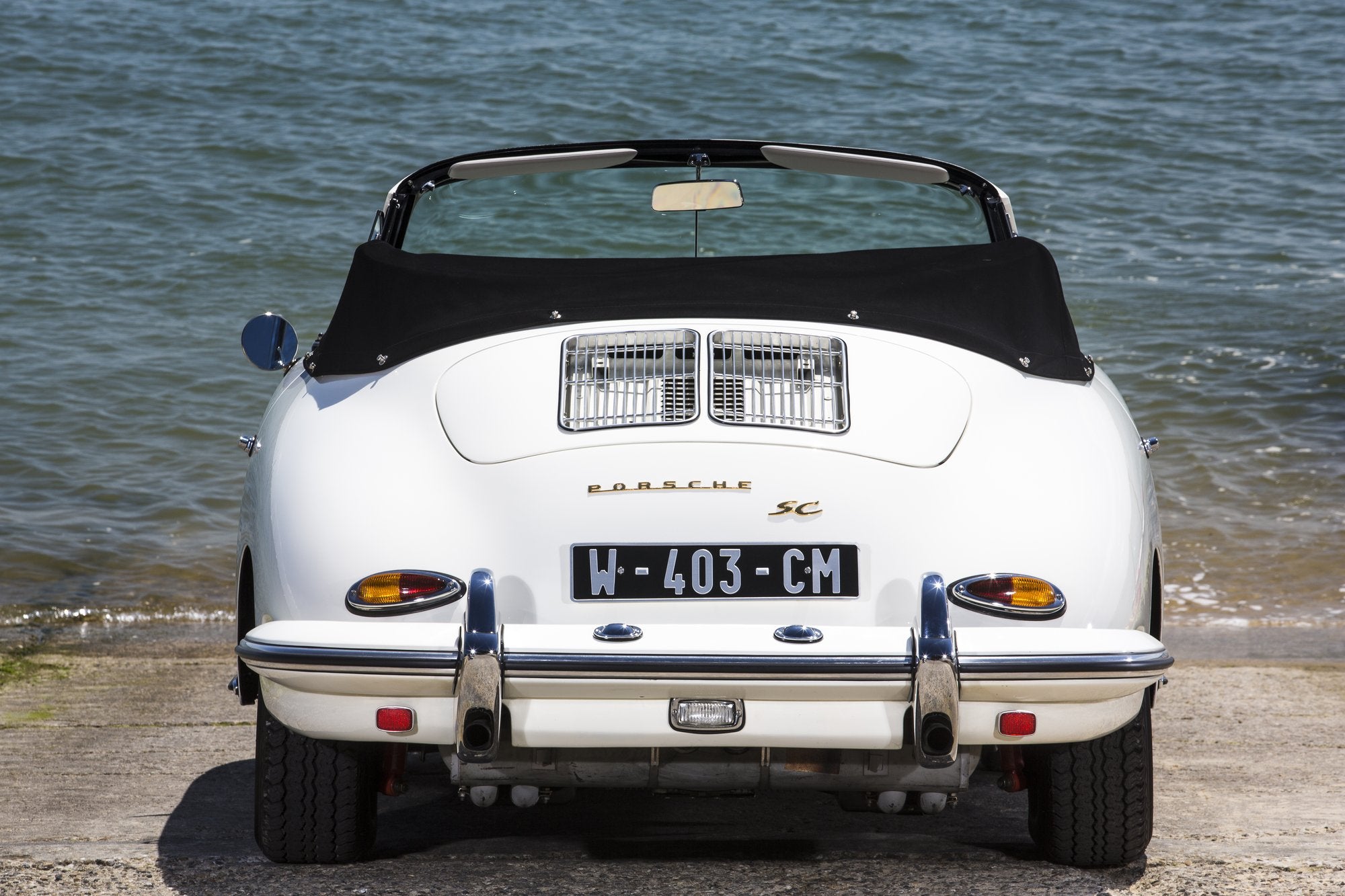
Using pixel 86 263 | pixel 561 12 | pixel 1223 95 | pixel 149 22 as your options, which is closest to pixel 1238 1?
pixel 1223 95

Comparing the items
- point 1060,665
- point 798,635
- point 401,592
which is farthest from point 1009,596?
point 401,592

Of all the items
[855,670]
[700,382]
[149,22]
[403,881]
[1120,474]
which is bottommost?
[403,881]

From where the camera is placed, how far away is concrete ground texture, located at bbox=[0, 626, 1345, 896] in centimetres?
292

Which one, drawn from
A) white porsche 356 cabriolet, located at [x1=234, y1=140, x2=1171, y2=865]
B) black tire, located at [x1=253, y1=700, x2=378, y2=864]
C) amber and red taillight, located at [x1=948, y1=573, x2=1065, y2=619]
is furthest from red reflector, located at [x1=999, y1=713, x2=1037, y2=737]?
black tire, located at [x1=253, y1=700, x2=378, y2=864]

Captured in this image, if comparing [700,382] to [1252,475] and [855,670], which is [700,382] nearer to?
[855,670]

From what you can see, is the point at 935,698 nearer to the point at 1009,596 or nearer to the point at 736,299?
the point at 1009,596

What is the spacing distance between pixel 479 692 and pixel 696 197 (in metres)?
1.92

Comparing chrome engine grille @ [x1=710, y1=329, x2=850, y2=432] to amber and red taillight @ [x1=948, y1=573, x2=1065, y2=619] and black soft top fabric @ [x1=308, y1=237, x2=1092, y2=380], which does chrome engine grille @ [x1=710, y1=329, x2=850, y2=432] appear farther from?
amber and red taillight @ [x1=948, y1=573, x2=1065, y2=619]

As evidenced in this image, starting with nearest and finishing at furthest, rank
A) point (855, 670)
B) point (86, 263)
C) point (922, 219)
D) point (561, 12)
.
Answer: point (855, 670), point (922, 219), point (86, 263), point (561, 12)

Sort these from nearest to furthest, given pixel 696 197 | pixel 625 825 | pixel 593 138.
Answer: pixel 625 825 → pixel 696 197 → pixel 593 138

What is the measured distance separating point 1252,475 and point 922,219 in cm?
396

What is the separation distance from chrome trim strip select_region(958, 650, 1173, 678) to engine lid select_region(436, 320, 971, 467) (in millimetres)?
413

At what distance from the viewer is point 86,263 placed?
39.2 feet

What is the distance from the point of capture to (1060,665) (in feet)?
8.23
